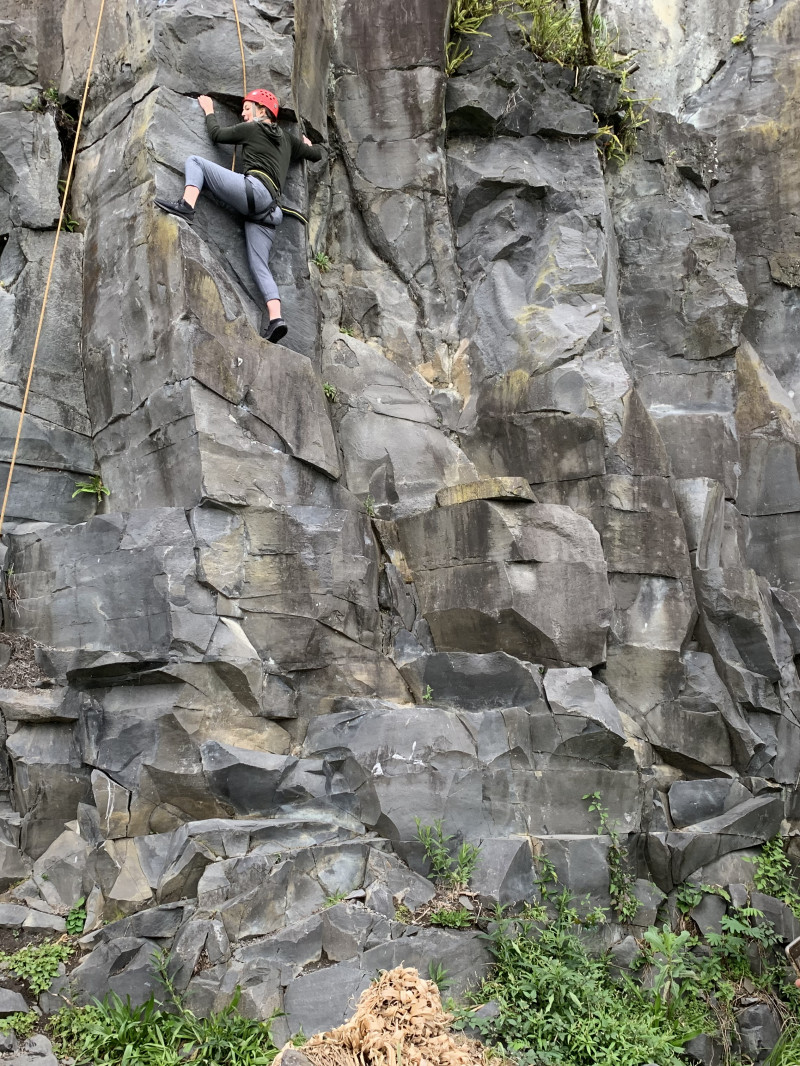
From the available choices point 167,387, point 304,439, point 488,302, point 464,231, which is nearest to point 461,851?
point 304,439

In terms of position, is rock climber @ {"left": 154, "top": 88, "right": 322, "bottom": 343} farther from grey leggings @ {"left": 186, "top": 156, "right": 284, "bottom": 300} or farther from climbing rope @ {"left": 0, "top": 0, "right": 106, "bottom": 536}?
Result: climbing rope @ {"left": 0, "top": 0, "right": 106, "bottom": 536}

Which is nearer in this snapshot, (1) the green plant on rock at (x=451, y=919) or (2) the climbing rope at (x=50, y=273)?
(1) the green plant on rock at (x=451, y=919)

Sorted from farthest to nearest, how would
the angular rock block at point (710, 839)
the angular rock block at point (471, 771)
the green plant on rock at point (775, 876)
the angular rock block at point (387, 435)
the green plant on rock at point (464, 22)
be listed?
the green plant on rock at point (464, 22)
the angular rock block at point (387, 435)
the green plant on rock at point (775, 876)
the angular rock block at point (710, 839)
the angular rock block at point (471, 771)

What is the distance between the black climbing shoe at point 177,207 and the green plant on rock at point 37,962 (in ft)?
18.2

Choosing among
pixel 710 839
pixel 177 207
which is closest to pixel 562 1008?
pixel 710 839

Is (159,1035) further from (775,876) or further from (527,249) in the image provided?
(527,249)

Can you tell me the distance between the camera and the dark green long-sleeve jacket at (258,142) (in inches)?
333

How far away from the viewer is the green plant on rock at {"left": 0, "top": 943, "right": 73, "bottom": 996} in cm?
606

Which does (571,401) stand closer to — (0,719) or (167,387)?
(167,387)

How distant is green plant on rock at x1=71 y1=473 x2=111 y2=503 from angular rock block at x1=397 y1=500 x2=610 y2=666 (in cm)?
269

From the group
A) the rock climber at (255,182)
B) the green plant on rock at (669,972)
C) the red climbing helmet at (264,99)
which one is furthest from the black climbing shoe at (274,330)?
the green plant on rock at (669,972)

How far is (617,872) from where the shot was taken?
7211 millimetres

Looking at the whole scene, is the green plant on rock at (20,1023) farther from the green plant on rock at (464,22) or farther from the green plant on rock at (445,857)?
the green plant on rock at (464,22)

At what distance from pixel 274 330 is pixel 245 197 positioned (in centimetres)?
119
